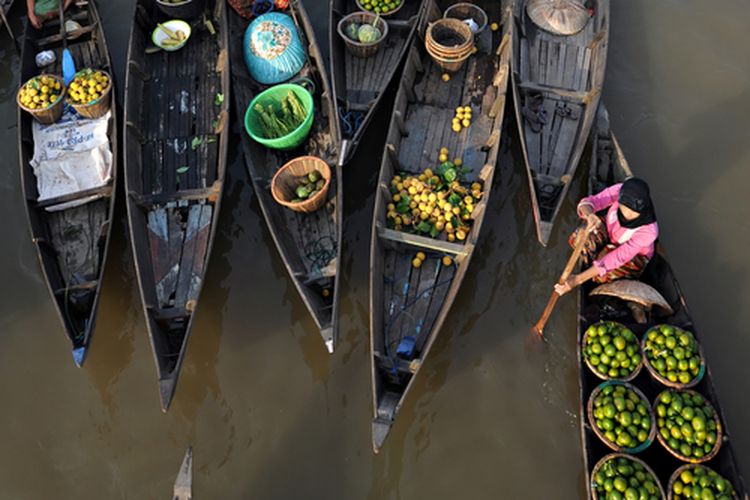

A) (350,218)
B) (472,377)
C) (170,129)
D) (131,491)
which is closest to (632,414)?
(472,377)

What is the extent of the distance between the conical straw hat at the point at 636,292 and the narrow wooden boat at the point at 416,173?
1797 mm

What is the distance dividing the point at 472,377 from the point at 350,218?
3.21 m

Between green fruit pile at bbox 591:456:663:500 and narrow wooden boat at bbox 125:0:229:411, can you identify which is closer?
green fruit pile at bbox 591:456:663:500

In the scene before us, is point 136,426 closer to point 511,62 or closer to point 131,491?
point 131,491

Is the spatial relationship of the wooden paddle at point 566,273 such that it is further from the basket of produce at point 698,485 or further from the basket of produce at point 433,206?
the basket of produce at point 698,485

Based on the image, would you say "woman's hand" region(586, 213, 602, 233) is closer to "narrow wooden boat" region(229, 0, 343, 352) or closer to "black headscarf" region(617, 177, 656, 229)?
"black headscarf" region(617, 177, 656, 229)

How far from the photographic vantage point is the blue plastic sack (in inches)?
326

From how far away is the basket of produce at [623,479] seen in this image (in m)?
5.22

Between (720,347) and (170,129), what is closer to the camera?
(720,347)

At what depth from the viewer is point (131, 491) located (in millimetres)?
6273

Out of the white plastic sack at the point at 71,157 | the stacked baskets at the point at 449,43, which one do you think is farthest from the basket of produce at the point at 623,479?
the white plastic sack at the point at 71,157

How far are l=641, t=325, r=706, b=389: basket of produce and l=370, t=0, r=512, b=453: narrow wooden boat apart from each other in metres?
2.41

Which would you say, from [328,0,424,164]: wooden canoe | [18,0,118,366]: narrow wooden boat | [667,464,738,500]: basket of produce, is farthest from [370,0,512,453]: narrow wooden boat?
[18,0,118,366]: narrow wooden boat

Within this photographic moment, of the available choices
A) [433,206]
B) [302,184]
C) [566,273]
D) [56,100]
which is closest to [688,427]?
[566,273]
